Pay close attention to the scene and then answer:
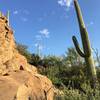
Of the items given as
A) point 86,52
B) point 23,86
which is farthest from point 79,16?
point 23,86

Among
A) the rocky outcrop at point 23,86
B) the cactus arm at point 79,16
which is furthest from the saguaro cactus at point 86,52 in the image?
the rocky outcrop at point 23,86

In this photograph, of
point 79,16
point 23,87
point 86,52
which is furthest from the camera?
point 79,16

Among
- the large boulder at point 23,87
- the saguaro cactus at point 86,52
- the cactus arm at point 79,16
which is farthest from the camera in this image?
the cactus arm at point 79,16

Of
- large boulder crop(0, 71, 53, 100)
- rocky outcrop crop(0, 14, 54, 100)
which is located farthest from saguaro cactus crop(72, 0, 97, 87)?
large boulder crop(0, 71, 53, 100)

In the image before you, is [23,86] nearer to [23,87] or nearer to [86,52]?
[23,87]

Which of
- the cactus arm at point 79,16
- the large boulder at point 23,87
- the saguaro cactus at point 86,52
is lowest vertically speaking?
the large boulder at point 23,87

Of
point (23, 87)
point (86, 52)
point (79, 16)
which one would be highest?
point (79, 16)

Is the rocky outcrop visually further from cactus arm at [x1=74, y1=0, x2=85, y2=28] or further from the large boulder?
cactus arm at [x1=74, y1=0, x2=85, y2=28]

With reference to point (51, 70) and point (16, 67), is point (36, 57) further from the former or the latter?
point (16, 67)

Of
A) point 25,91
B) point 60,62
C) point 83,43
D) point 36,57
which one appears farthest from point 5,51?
point 60,62

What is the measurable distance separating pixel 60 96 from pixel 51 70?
16.1 meters

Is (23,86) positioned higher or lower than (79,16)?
lower

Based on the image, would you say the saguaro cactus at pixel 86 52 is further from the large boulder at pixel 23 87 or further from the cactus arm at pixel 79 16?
the large boulder at pixel 23 87

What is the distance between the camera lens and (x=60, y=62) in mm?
33812
